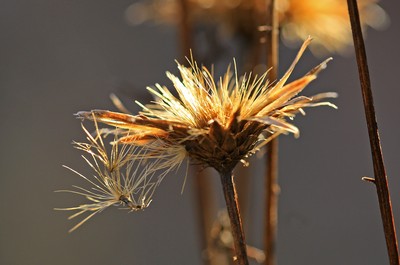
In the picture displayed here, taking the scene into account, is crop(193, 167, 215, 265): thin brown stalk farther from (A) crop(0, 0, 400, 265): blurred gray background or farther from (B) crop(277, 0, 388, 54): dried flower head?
(A) crop(0, 0, 400, 265): blurred gray background

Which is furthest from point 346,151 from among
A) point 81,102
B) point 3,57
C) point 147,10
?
point 147,10

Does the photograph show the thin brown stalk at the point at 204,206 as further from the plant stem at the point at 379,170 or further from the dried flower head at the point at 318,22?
the plant stem at the point at 379,170

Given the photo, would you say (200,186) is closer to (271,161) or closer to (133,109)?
(271,161)

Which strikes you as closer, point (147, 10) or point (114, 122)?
point (114, 122)

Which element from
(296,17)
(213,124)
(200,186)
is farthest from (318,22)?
(213,124)

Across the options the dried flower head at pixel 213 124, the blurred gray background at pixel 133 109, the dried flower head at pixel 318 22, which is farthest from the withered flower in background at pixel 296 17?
the blurred gray background at pixel 133 109

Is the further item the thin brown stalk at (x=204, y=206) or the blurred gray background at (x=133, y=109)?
the blurred gray background at (x=133, y=109)

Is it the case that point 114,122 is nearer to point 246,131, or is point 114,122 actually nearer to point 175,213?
point 246,131
